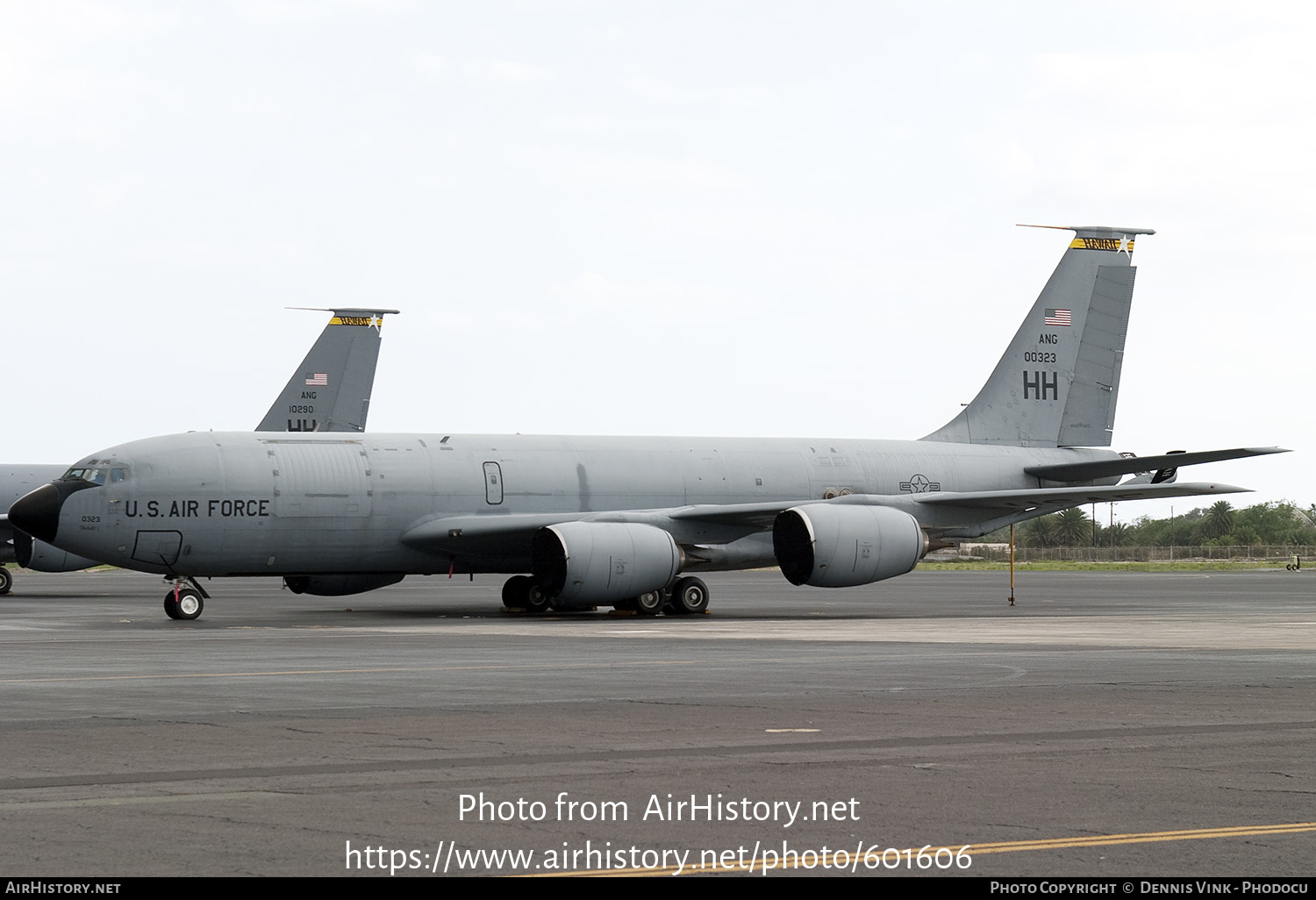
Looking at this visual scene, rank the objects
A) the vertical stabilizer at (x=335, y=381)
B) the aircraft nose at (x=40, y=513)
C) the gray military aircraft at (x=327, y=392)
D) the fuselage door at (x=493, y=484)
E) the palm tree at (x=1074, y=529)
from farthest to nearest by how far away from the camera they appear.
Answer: the palm tree at (x=1074, y=529) → the vertical stabilizer at (x=335, y=381) → the gray military aircraft at (x=327, y=392) → the fuselage door at (x=493, y=484) → the aircraft nose at (x=40, y=513)

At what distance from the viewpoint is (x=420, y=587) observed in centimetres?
5528

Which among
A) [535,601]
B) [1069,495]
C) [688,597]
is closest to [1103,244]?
[1069,495]

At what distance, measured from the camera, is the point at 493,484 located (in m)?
36.3

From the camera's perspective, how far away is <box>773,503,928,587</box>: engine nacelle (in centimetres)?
3397

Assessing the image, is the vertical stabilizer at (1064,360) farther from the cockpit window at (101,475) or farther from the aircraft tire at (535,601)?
the cockpit window at (101,475)

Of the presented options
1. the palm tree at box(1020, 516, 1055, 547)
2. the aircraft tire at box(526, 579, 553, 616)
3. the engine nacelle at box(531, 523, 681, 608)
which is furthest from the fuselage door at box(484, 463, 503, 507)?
the palm tree at box(1020, 516, 1055, 547)

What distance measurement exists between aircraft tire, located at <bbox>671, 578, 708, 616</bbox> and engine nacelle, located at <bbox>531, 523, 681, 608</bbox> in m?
1.54

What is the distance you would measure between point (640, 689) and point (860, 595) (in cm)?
3156

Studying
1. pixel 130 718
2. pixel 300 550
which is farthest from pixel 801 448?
pixel 130 718

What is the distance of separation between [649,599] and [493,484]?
4.38 metres

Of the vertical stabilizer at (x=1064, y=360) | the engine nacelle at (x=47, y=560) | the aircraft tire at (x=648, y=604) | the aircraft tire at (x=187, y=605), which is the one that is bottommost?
the engine nacelle at (x=47, y=560)

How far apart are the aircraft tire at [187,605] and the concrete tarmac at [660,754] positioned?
6.02m

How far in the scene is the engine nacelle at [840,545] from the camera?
111 ft

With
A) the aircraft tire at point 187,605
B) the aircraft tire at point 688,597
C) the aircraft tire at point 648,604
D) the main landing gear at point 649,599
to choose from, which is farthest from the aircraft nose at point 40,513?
the aircraft tire at point 688,597
